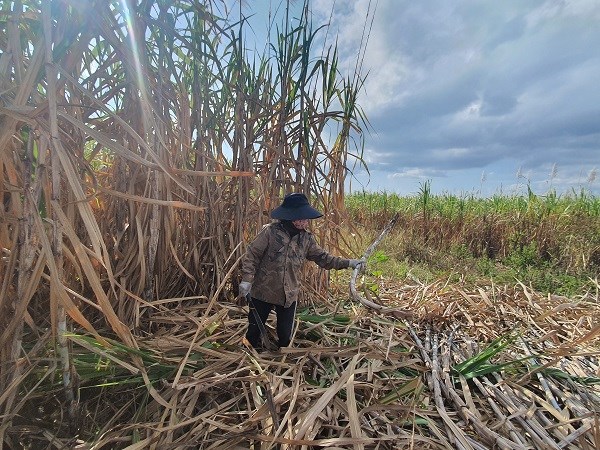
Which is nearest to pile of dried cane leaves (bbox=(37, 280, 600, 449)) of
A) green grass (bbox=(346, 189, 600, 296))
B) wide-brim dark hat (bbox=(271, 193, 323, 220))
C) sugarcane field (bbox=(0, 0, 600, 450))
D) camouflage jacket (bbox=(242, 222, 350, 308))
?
sugarcane field (bbox=(0, 0, 600, 450))

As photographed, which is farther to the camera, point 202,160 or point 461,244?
point 461,244

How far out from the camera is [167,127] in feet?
6.31

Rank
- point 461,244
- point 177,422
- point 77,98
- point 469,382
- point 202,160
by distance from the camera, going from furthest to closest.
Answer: point 461,244
point 202,160
point 469,382
point 77,98
point 177,422

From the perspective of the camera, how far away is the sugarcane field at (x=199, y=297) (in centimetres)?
114

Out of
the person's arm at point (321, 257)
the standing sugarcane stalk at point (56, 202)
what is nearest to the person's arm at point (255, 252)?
the person's arm at point (321, 257)

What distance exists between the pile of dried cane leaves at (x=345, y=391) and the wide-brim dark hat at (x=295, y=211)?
2.01 ft

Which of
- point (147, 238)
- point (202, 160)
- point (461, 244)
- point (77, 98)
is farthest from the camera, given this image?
point (461, 244)

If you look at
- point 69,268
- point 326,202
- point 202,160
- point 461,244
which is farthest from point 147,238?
point 461,244

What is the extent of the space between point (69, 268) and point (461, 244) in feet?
21.1

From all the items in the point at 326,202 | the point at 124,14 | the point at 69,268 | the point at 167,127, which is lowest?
the point at 69,268

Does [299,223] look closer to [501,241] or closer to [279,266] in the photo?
[279,266]

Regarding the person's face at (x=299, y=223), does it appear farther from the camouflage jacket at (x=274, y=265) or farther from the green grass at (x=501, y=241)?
the green grass at (x=501, y=241)

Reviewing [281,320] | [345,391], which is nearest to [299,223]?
[281,320]

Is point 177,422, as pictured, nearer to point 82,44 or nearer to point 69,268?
point 69,268
